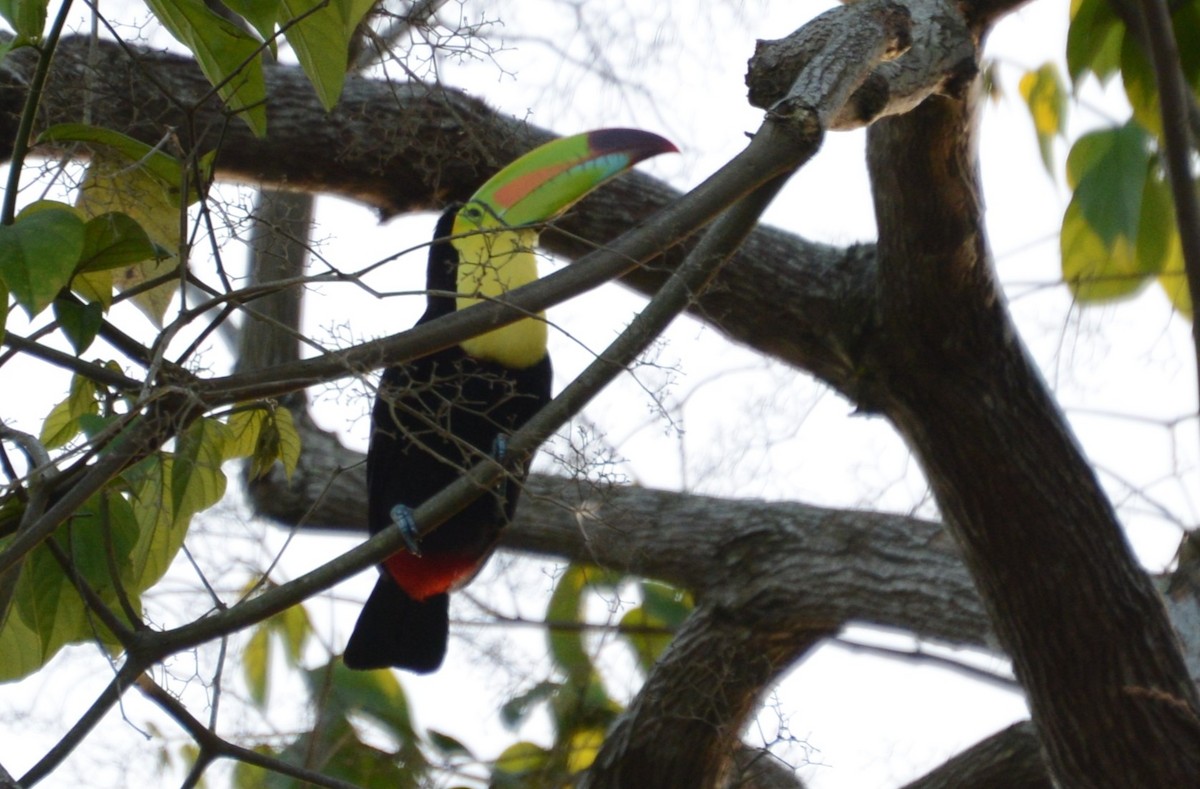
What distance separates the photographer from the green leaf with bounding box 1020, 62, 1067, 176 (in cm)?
213

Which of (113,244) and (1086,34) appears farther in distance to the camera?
(1086,34)

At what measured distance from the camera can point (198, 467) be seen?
1.28 metres

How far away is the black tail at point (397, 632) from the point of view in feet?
7.40

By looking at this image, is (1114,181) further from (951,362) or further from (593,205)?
(593,205)

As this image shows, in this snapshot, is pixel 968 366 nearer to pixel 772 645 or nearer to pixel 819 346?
pixel 819 346

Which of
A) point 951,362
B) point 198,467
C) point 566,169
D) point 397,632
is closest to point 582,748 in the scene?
point 397,632

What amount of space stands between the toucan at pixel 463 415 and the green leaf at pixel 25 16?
0.86m

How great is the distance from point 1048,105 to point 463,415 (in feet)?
3.32

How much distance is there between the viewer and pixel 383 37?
1.44 metres

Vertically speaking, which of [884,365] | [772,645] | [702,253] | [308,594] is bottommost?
[308,594]

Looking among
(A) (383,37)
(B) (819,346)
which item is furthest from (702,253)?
(B) (819,346)

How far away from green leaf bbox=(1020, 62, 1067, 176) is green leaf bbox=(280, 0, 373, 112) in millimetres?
1340

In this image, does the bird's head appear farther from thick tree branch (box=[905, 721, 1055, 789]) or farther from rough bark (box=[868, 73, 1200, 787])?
thick tree branch (box=[905, 721, 1055, 789])

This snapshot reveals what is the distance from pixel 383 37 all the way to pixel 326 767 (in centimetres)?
141
